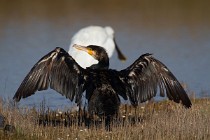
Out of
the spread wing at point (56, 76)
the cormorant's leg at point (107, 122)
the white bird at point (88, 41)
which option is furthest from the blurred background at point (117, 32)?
the cormorant's leg at point (107, 122)

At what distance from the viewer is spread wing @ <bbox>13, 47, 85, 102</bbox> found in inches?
454

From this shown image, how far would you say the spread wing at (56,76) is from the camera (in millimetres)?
11523

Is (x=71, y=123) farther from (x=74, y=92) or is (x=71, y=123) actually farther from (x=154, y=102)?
(x=154, y=102)

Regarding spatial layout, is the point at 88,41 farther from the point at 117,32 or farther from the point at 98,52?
the point at 117,32

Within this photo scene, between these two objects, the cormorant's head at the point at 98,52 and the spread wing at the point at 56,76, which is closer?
the spread wing at the point at 56,76

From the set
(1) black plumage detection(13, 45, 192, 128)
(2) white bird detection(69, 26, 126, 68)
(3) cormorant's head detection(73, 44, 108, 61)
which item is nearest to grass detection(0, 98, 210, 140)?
(1) black plumage detection(13, 45, 192, 128)

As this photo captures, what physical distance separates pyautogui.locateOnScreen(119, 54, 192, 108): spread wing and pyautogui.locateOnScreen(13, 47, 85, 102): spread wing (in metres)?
0.69

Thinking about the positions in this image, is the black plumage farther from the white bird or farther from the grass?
the white bird

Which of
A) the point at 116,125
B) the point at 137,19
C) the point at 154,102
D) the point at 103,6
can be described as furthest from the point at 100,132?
the point at 103,6

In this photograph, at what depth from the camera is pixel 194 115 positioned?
12.1m

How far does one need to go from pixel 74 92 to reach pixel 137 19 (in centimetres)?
1774

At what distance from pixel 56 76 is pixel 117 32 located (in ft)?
48.5

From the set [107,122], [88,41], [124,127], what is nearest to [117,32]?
[88,41]

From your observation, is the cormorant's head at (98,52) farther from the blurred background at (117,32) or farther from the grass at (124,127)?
the blurred background at (117,32)
